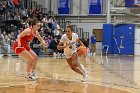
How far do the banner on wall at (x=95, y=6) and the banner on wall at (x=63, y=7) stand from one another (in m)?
2.14

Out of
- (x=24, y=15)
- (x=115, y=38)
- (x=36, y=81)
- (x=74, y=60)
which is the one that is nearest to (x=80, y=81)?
(x=74, y=60)

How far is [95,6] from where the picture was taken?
33.7 m

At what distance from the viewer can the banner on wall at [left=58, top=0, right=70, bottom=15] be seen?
1344 inches

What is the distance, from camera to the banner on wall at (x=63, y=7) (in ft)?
112

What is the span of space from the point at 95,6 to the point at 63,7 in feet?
9.88

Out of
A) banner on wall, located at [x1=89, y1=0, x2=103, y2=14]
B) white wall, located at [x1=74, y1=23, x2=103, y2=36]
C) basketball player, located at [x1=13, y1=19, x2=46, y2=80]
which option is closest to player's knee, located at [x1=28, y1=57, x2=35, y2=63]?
basketball player, located at [x1=13, y1=19, x2=46, y2=80]

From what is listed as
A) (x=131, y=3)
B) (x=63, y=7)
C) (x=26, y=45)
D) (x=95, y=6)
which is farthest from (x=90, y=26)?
(x=26, y=45)

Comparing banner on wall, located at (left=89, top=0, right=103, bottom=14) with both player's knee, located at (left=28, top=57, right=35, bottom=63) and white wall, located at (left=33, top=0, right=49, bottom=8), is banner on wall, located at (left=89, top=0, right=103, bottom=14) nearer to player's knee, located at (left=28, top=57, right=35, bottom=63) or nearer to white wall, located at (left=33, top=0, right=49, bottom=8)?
white wall, located at (left=33, top=0, right=49, bottom=8)

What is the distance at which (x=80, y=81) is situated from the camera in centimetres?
1077

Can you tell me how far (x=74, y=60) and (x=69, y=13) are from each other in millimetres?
23837

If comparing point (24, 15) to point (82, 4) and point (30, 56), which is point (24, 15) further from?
point (30, 56)

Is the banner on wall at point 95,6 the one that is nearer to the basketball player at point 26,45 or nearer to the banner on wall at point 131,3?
the banner on wall at point 131,3

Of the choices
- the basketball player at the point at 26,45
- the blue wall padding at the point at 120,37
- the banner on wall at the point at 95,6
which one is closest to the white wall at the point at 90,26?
the banner on wall at the point at 95,6

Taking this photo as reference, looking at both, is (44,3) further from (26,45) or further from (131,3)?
(26,45)
